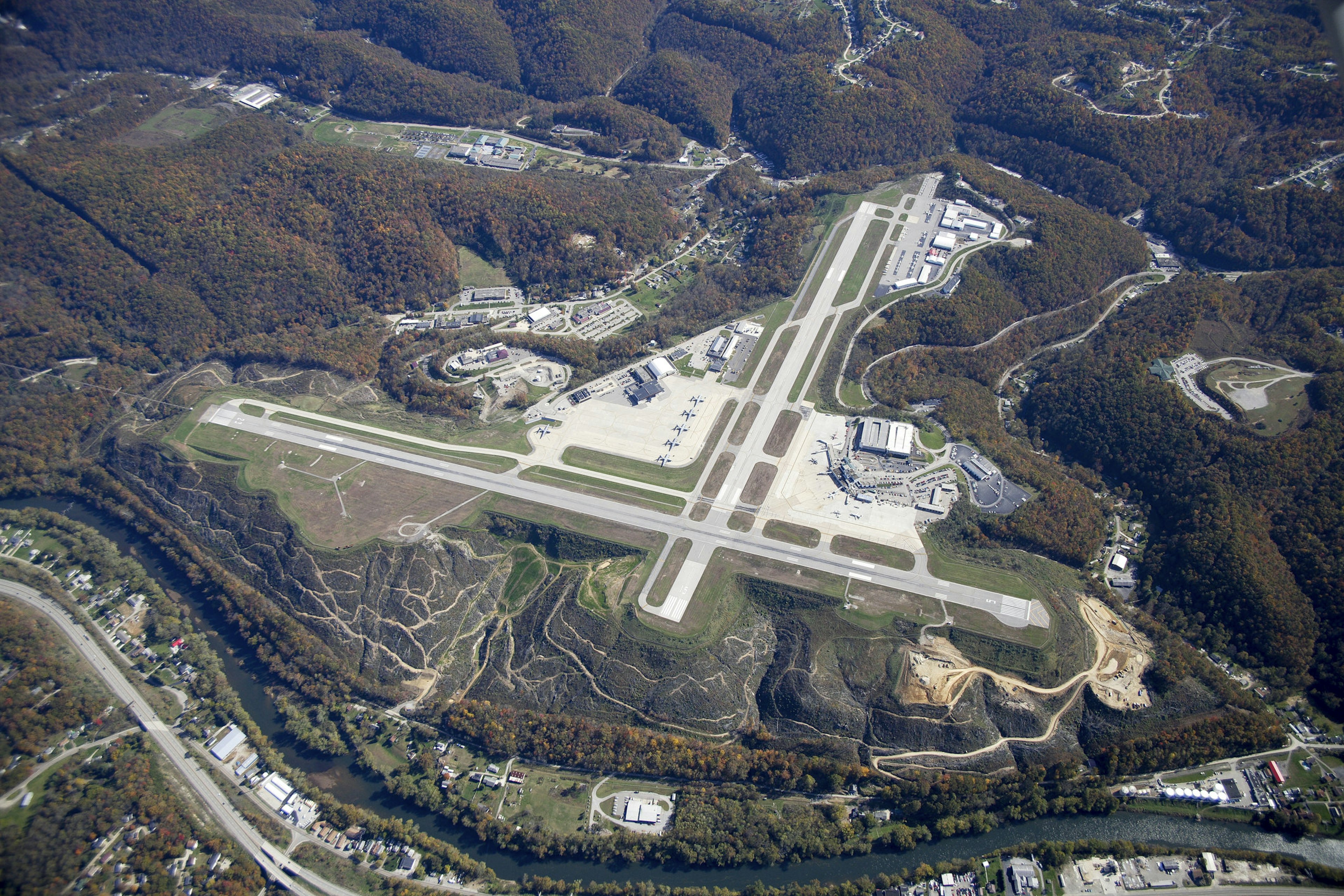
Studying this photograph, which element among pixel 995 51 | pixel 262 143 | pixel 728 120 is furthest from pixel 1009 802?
pixel 262 143

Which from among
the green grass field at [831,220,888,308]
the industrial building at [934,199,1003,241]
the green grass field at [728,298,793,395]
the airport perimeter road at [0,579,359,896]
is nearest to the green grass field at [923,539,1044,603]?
the green grass field at [728,298,793,395]

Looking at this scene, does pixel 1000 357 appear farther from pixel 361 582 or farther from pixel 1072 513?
pixel 361 582

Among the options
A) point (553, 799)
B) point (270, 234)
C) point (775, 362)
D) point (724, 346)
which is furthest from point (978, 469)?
point (270, 234)

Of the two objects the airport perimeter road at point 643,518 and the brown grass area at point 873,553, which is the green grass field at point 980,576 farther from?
the brown grass area at point 873,553

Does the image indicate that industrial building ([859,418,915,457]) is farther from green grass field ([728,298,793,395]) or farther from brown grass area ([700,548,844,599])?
brown grass area ([700,548,844,599])

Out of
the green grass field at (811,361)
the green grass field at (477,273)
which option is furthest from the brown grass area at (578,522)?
the green grass field at (477,273)

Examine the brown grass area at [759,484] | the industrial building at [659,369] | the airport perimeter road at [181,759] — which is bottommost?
the airport perimeter road at [181,759]
